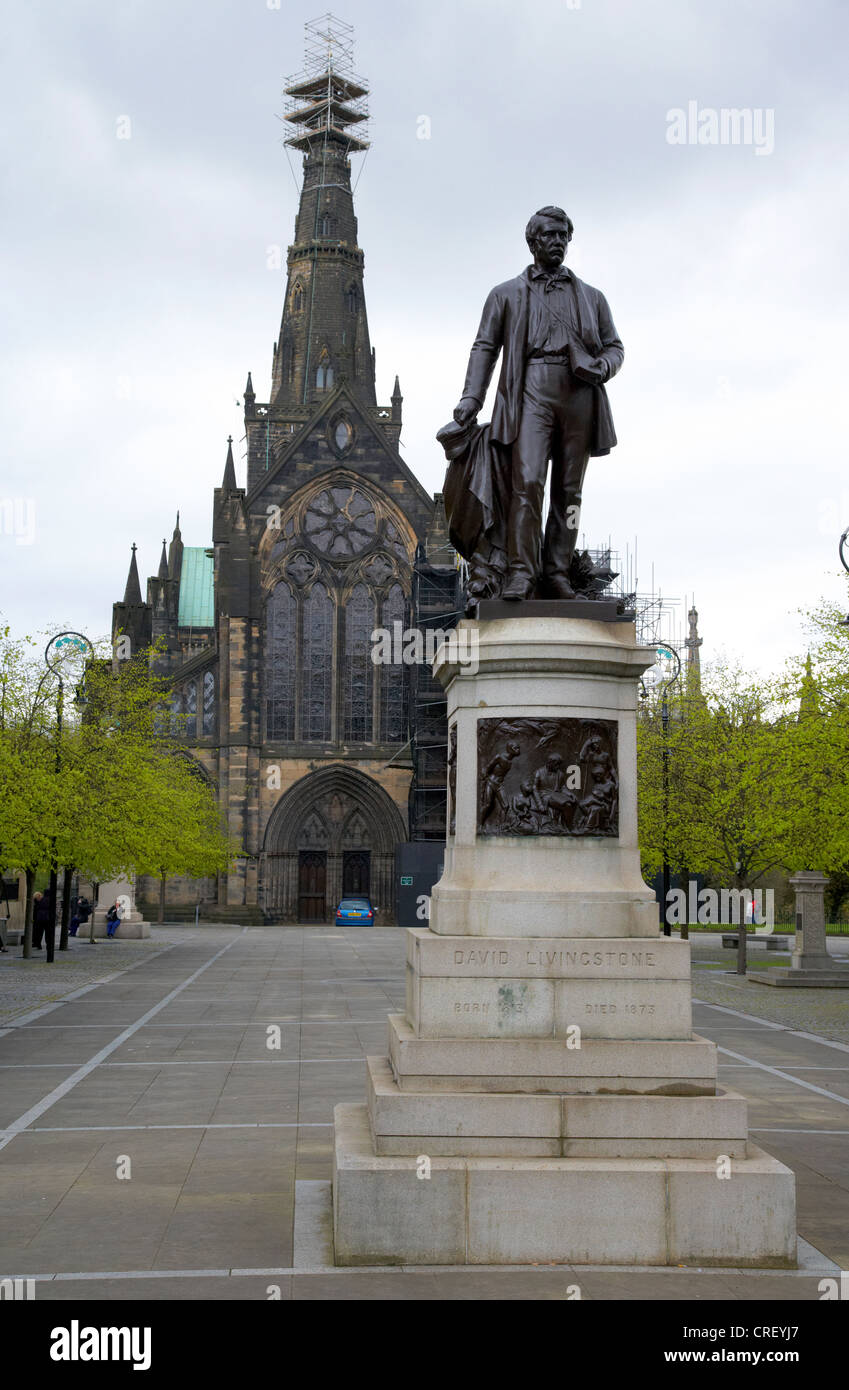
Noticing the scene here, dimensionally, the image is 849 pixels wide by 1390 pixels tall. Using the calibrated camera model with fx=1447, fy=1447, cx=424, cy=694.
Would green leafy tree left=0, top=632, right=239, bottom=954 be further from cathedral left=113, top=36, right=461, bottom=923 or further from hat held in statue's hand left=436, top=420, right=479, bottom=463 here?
hat held in statue's hand left=436, top=420, right=479, bottom=463

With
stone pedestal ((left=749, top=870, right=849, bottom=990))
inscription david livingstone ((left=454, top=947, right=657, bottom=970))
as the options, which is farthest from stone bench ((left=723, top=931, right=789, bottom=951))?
inscription david livingstone ((left=454, top=947, right=657, bottom=970))

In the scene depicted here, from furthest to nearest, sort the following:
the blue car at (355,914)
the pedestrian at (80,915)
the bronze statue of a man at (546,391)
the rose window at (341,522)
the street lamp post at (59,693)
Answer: the rose window at (341,522) < the blue car at (355,914) < the pedestrian at (80,915) < the street lamp post at (59,693) < the bronze statue of a man at (546,391)

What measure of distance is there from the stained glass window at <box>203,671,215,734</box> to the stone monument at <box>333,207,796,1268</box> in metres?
51.7

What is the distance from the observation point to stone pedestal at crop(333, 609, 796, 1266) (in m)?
6.36

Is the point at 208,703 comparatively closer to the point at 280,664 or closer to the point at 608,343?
the point at 280,664

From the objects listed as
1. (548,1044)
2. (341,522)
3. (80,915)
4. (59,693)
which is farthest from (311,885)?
(548,1044)

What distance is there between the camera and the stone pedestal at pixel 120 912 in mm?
41978

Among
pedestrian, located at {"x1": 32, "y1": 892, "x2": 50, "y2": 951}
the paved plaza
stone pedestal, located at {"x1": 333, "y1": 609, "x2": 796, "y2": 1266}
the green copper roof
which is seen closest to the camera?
the paved plaza

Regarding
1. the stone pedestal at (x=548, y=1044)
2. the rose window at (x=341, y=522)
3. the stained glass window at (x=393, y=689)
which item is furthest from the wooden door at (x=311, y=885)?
the stone pedestal at (x=548, y=1044)

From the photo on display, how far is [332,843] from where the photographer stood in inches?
2312

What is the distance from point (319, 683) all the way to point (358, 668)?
170cm

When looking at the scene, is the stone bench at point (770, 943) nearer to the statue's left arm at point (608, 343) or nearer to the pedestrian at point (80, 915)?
the pedestrian at point (80, 915)

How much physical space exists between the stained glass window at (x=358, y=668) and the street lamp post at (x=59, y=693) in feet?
69.8
